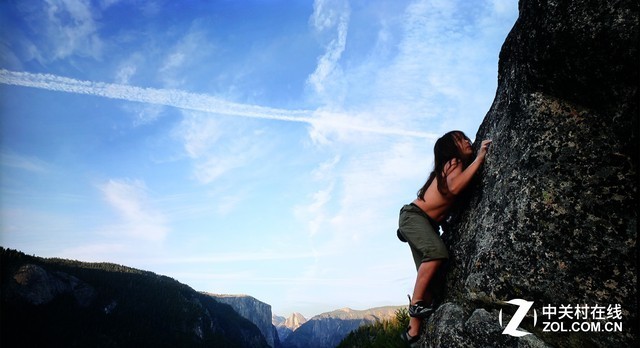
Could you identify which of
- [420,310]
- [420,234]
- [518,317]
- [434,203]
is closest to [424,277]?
[420,310]

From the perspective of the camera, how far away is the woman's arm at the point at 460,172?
4988 millimetres

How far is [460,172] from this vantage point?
5172mm

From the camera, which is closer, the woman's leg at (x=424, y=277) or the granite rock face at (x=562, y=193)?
the granite rock face at (x=562, y=193)

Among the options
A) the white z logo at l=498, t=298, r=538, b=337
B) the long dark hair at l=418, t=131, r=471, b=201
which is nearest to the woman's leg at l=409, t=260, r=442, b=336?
the long dark hair at l=418, t=131, r=471, b=201

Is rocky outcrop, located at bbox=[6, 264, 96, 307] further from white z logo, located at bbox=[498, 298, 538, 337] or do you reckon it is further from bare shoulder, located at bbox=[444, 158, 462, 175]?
white z logo, located at bbox=[498, 298, 538, 337]

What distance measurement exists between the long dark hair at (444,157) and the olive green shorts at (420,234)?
0.31 m

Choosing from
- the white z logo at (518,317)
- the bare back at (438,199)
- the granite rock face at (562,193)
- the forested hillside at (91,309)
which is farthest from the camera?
the forested hillside at (91,309)

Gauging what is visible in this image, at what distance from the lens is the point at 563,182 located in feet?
13.1

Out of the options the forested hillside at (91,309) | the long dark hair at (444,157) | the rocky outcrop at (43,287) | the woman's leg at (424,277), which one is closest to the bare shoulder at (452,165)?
the long dark hair at (444,157)

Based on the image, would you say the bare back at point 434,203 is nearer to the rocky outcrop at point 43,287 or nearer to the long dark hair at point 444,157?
the long dark hair at point 444,157

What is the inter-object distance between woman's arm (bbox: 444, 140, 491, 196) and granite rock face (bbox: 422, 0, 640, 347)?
32 centimetres

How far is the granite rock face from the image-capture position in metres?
3.59

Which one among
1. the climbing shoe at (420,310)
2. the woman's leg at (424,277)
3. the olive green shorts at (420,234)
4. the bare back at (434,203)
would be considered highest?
the bare back at (434,203)

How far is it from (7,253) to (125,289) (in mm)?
31346
